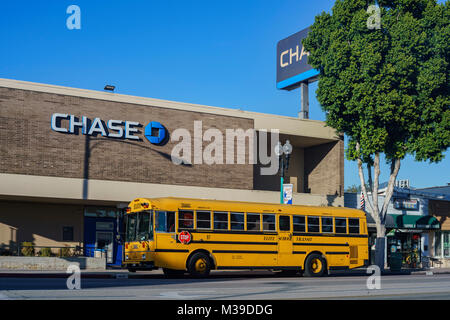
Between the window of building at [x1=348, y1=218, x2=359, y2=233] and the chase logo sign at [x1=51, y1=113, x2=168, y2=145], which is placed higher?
the chase logo sign at [x1=51, y1=113, x2=168, y2=145]

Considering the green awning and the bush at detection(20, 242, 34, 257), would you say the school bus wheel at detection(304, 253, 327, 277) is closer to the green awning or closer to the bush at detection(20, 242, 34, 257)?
the bush at detection(20, 242, 34, 257)

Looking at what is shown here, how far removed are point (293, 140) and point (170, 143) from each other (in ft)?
34.4

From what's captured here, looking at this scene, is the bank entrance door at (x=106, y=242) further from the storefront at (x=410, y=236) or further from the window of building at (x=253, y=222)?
the storefront at (x=410, y=236)

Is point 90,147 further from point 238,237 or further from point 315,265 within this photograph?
point 315,265

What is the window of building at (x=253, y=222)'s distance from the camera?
2381 centimetres

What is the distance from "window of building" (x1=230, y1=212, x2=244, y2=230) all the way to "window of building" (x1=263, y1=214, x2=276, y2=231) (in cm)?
110

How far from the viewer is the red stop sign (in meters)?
21.9

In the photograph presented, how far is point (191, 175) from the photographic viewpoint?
34.5m

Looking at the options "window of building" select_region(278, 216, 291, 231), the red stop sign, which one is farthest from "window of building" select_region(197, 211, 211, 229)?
"window of building" select_region(278, 216, 291, 231)

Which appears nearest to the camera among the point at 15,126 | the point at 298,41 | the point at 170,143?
the point at 15,126

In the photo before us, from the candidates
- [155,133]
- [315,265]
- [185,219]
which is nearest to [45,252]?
[155,133]

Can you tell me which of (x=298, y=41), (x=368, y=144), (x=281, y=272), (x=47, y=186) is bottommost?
(x=281, y=272)

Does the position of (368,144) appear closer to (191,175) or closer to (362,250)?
(362,250)
